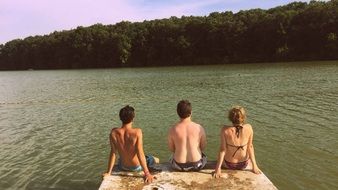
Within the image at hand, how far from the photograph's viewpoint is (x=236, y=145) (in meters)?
8.63

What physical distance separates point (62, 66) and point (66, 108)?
105765mm

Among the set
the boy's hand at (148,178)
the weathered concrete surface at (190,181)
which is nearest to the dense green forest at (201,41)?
the weathered concrete surface at (190,181)

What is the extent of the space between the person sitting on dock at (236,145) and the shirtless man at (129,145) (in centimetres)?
160

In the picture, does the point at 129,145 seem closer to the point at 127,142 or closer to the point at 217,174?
the point at 127,142

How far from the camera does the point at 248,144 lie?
8641mm

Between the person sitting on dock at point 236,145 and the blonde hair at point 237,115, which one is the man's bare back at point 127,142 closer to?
the person sitting on dock at point 236,145

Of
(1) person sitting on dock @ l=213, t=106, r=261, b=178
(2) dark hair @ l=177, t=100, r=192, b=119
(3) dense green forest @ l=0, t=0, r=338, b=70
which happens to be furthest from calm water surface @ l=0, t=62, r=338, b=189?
(3) dense green forest @ l=0, t=0, r=338, b=70

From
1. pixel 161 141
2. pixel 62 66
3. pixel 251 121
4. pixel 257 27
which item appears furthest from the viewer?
pixel 62 66

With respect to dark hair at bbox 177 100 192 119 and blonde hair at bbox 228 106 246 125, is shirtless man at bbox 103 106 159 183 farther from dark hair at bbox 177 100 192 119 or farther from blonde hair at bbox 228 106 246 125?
blonde hair at bbox 228 106 246 125

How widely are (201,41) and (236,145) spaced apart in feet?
321

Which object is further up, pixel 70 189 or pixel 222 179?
pixel 222 179

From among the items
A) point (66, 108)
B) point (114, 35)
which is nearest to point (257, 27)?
point (114, 35)

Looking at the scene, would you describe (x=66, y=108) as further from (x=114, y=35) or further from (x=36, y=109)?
(x=114, y=35)

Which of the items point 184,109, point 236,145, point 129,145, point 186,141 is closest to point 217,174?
point 236,145
